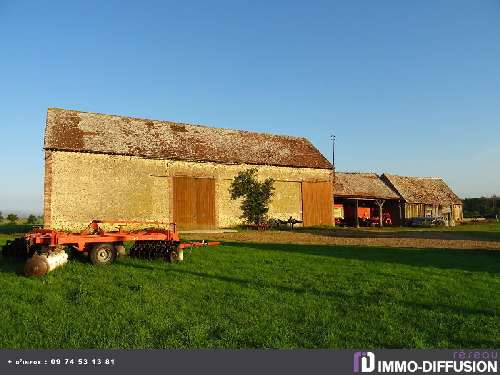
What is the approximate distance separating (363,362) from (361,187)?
35.0m

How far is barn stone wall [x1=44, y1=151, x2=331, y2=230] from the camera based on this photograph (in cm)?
2456

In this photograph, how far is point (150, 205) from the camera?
27.0 metres

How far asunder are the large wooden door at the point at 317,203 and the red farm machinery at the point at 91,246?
20.1 metres

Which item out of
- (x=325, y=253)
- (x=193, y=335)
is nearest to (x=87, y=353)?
(x=193, y=335)

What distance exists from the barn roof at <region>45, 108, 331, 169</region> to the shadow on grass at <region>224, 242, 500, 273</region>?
A: 44.5ft

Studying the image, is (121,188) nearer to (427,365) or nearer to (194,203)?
(194,203)

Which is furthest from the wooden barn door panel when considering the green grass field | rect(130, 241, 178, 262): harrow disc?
the green grass field

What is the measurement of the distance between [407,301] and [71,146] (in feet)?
72.9

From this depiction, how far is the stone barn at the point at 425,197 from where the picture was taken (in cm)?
4019

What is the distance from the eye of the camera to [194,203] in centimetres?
2842

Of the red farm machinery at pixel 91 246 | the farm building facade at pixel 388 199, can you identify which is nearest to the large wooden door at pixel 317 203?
the farm building facade at pixel 388 199

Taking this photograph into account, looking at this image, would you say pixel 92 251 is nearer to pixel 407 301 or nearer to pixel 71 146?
pixel 407 301

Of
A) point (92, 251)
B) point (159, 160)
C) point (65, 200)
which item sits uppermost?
point (159, 160)

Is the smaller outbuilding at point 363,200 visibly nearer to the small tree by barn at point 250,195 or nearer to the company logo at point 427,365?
the small tree by barn at point 250,195
